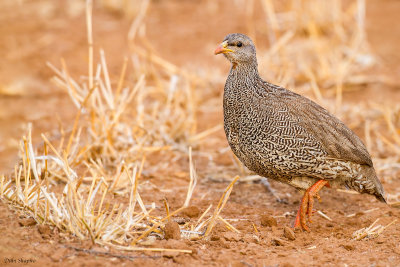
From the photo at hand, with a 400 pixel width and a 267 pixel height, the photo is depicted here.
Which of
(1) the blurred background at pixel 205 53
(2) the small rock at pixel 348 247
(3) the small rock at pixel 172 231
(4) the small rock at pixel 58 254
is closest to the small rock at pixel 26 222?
(4) the small rock at pixel 58 254

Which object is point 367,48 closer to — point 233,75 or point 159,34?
point 159,34

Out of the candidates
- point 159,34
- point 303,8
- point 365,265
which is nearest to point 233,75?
point 365,265

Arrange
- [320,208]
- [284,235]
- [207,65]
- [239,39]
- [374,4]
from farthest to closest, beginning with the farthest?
[374,4] → [207,65] → [320,208] → [239,39] → [284,235]

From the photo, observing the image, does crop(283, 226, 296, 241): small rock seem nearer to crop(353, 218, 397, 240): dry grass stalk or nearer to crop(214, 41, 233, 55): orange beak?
crop(353, 218, 397, 240): dry grass stalk

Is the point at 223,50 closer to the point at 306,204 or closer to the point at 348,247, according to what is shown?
the point at 306,204

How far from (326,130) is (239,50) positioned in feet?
3.28

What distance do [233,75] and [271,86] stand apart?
0.34 metres

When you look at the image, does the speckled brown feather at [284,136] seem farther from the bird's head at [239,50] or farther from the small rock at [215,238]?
the small rock at [215,238]

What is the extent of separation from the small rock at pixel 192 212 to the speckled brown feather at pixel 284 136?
1.91 ft

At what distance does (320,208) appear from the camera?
558 cm

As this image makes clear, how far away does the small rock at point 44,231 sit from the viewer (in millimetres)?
4020

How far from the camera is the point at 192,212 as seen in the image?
5012 millimetres

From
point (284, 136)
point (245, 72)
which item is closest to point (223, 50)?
point (245, 72)

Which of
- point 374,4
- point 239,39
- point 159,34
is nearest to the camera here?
point 239,39
